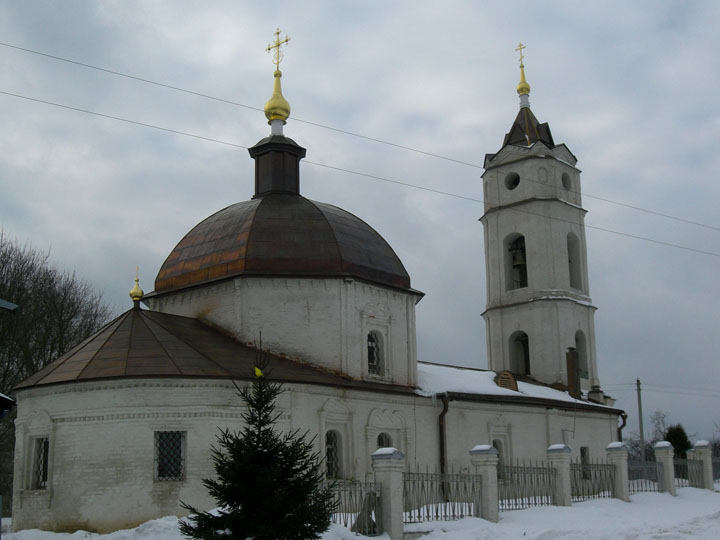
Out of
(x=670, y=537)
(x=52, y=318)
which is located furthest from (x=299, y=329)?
(x=52, y=318)

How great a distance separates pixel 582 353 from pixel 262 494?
80.5ft

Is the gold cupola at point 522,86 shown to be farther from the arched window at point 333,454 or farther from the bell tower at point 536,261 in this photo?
the arched window at point 333,454

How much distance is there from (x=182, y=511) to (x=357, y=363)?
20.7ft

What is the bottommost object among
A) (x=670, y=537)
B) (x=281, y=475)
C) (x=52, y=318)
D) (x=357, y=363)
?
(x=670, y=537)

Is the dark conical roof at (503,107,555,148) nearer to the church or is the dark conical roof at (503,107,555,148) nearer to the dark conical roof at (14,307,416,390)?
the church

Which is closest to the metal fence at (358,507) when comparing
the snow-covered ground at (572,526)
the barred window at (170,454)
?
the snow-covered ground at (572,526)

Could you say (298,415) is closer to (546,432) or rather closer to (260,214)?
(260,214)

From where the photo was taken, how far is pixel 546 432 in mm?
27344

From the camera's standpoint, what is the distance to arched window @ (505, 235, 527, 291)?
114ft

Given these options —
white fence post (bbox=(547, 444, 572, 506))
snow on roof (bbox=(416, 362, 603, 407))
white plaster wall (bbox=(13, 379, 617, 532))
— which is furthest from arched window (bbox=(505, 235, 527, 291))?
white plaster wall (bbox=(13, 379, 617, 532))

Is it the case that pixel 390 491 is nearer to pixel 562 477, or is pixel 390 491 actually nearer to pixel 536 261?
pixel 562 477

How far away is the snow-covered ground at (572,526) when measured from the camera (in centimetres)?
1543

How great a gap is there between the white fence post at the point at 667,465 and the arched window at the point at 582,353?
9.02m

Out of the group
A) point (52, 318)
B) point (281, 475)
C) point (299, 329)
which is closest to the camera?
point (281, 475)
